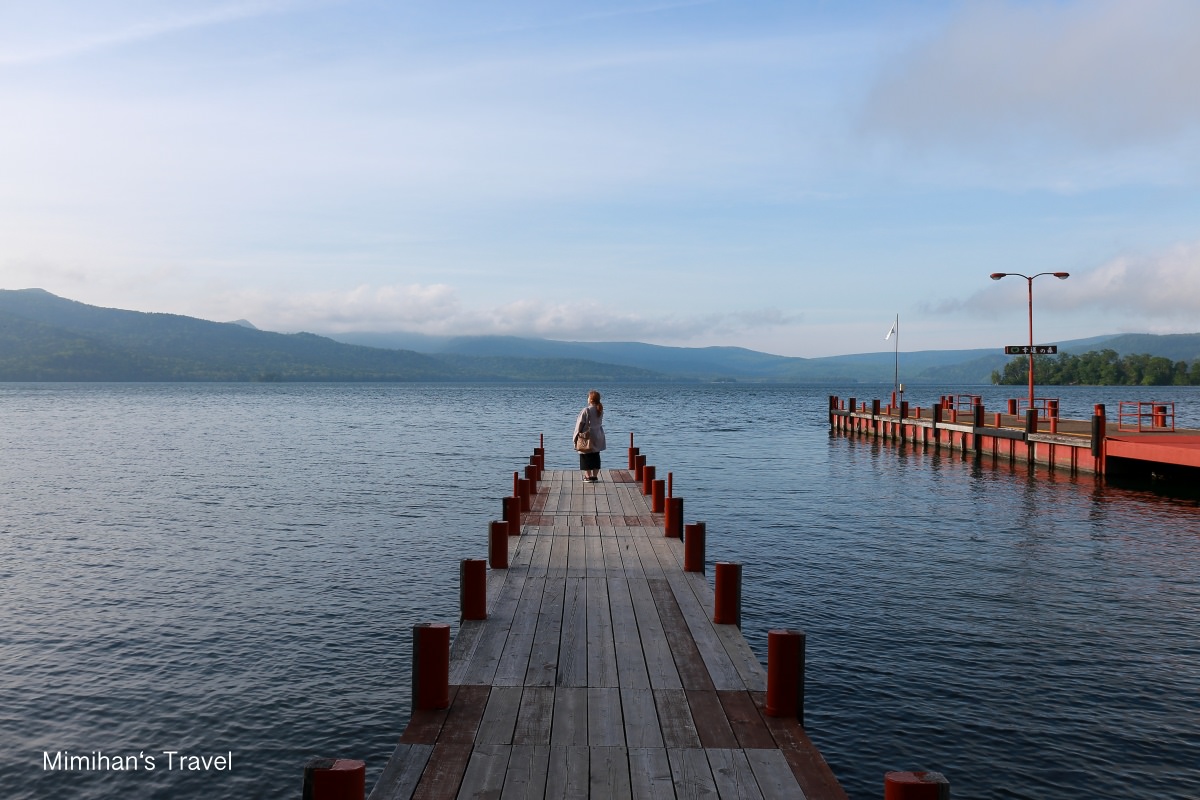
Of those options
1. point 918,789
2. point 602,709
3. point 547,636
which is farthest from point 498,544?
point 918,789

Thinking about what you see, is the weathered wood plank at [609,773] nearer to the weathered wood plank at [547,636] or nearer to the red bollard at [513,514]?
the weathered wood plank at [547,636]

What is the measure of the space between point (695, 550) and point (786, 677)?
228 inches

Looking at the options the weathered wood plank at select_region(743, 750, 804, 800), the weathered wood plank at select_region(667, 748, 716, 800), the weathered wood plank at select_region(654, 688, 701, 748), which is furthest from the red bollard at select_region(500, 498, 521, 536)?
the weathered wood plank at select_region(743, 750, 804, 800)

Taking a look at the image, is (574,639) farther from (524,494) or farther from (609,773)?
(524,494)

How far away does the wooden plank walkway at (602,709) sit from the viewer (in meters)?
6.77

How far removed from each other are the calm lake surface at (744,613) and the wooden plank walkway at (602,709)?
2.01 m

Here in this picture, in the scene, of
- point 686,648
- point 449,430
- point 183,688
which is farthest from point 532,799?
point 449,430

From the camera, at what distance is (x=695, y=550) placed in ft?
45.5

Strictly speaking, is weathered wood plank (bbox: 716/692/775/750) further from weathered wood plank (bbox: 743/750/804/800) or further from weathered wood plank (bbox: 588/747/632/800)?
weathered wood plank (bbox: 588/747/632/800)

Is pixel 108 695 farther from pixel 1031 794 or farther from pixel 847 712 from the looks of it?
pixel 1031 794

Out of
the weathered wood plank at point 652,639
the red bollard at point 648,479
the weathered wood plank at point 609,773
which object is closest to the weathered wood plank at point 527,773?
the weathered wood plank at point 609,773

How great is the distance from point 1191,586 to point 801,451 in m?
35.6

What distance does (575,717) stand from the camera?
804cm

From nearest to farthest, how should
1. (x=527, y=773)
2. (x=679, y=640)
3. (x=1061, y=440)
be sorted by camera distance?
(x=527, y=773) → (x=679, y=640) → (x=1061, y=440)
